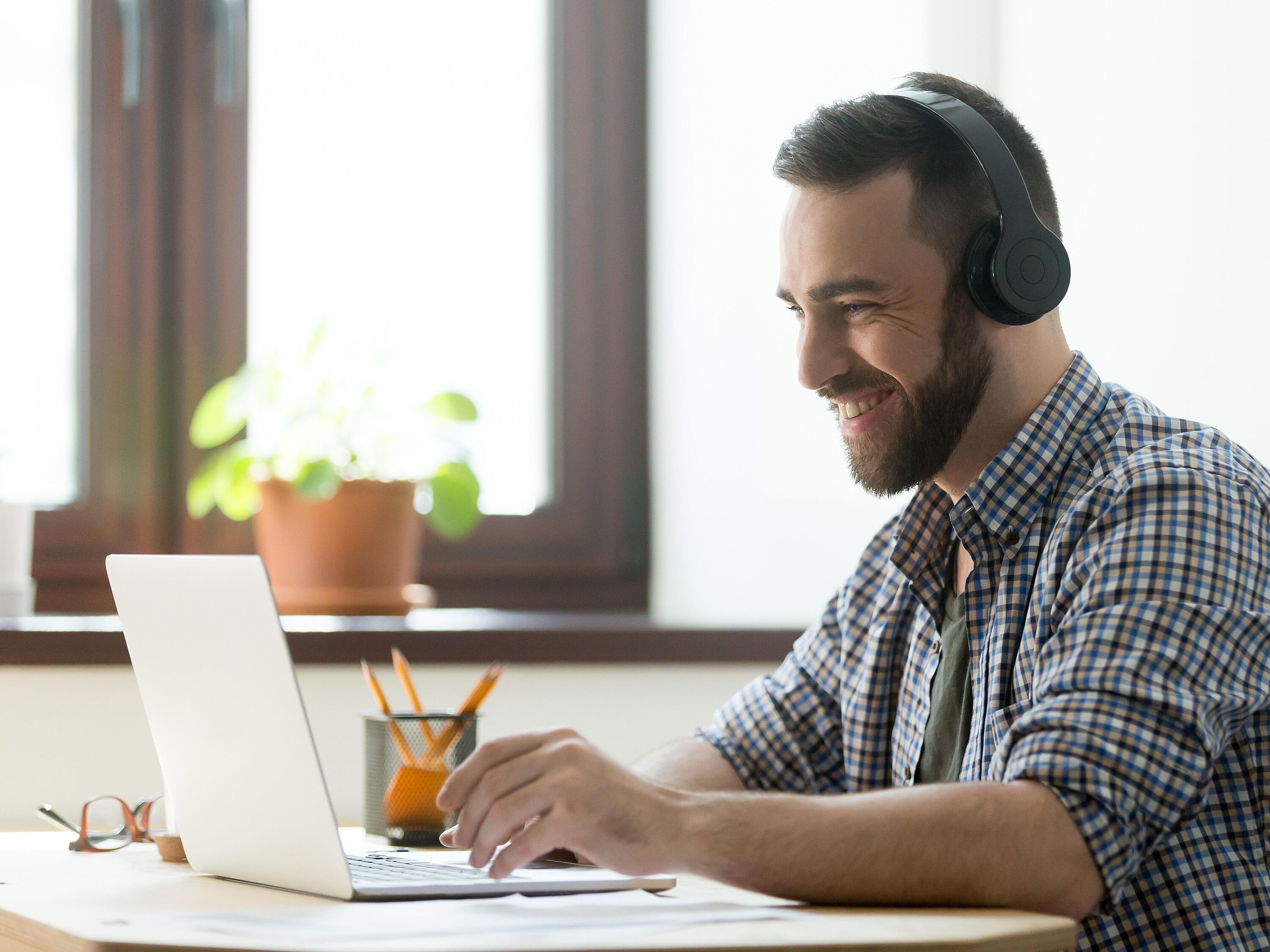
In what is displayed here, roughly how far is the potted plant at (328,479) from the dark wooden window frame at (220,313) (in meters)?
0.09

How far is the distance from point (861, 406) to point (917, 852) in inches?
20.3

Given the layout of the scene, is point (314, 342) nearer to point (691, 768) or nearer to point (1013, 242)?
point (691, 768)

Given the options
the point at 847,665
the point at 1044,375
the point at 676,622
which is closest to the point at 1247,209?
the point at 1044,375

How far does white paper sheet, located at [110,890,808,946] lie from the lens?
839 millimetres

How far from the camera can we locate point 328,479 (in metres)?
2.04

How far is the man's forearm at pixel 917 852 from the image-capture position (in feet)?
3.12

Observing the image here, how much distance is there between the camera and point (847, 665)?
4.78ft

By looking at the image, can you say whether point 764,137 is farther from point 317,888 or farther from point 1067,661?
point 317,888

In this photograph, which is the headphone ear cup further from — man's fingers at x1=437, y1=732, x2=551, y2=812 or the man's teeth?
man's fingers at x1=437, y1=732, x2=551, y2=812

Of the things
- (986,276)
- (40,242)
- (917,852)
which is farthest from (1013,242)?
(40,242)

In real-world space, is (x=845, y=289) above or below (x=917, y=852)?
above

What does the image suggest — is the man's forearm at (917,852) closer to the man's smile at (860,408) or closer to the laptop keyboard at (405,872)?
the laptop keyboard at (405,872)

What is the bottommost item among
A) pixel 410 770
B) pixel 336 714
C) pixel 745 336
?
pixel 336 714

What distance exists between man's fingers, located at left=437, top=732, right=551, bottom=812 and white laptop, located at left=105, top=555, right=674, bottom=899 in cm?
7
